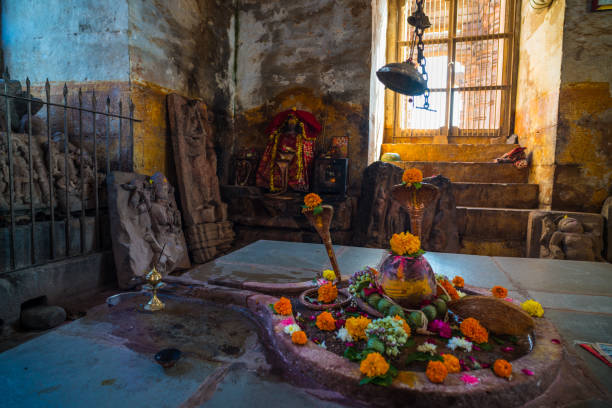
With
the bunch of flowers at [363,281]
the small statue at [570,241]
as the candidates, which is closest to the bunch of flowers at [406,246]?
the bunch of flowers at [363,281]

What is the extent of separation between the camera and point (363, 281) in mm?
1696

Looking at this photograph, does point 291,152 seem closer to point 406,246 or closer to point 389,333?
point 406,246

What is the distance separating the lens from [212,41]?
226 inches

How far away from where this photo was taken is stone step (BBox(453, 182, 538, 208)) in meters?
5.48

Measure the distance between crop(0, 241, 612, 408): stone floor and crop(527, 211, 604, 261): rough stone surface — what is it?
2.35m

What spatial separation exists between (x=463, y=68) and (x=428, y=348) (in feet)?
27.6

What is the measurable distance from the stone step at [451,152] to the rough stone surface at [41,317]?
263 inches

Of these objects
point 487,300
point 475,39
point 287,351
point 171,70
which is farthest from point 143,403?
point 475,39

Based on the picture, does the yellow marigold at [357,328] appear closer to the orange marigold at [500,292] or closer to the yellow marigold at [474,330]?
the yellow marigold at [474,330]

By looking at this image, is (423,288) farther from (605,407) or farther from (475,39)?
(475,39)

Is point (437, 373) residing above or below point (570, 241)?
above

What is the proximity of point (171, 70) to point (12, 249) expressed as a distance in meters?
3.18

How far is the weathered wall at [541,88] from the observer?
504cm

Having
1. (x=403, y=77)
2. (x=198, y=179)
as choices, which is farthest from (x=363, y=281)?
(x=198, y=179)
